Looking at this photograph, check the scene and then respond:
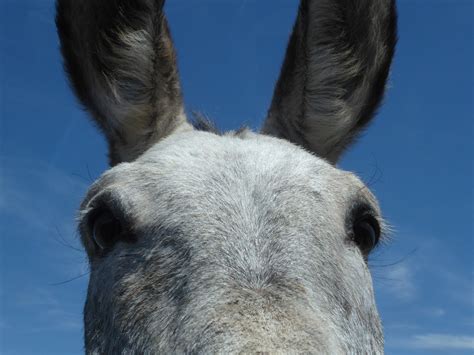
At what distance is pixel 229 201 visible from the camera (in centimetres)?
464

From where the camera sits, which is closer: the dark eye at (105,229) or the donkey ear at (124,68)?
the dark eye at (105,229)

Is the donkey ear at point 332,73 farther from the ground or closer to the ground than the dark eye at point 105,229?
farther from the ground

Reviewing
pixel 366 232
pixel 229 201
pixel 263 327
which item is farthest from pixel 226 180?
pixel 263 327

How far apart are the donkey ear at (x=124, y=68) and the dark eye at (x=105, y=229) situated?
1.60 meters

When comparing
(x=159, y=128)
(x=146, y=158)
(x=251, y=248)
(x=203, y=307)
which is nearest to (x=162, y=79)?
(x=159, y=128)

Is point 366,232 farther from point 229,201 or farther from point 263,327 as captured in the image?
point 263,327

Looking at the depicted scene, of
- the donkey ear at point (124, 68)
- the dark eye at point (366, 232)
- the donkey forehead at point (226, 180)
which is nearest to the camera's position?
the donkey forehead at point (226, 180)

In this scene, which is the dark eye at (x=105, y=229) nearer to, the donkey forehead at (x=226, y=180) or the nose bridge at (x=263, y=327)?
the donkey forehead at (x=226, y=180)

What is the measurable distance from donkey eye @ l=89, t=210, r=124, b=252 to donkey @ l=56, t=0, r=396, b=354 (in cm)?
2

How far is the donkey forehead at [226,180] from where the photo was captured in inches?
186

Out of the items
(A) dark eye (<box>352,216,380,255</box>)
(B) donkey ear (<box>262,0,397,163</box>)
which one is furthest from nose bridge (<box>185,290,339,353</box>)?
(B) donkey ear (<box>262,0,397,163</box>)

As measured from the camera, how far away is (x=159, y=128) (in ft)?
22.1

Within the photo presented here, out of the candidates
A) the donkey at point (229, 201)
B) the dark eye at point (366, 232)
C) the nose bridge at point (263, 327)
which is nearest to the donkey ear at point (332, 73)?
the donkey at point (229, 201)

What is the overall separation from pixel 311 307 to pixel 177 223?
117 centimetres
